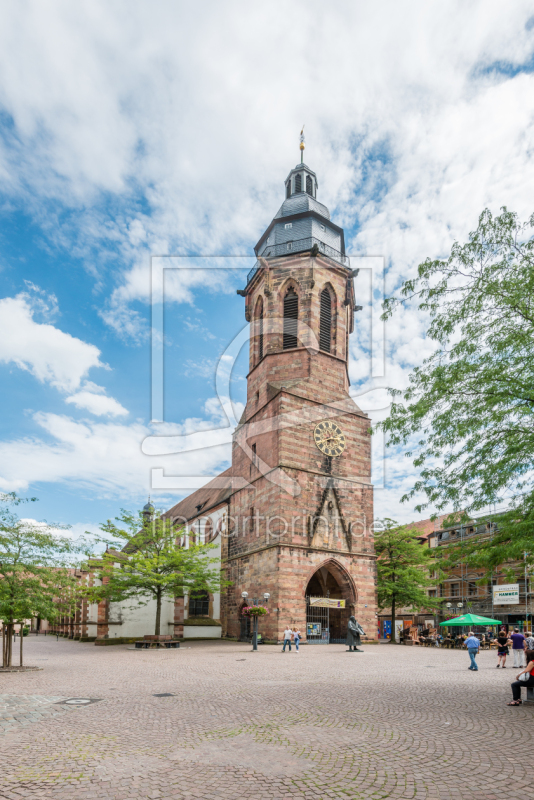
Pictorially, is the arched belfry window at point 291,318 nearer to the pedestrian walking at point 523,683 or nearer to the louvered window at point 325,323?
the louvered window at point 325,323

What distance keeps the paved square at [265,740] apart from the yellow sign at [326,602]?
50.7 ft

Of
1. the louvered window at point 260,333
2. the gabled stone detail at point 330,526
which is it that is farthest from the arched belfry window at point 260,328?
the gabled stone detail at point 330,526

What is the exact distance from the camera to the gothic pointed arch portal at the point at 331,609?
91.5 feet

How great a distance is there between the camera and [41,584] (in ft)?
53.3

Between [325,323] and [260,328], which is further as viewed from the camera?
[260,328]

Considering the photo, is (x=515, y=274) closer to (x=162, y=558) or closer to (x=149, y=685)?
(x=149, y=685)

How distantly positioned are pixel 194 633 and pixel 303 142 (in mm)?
36941

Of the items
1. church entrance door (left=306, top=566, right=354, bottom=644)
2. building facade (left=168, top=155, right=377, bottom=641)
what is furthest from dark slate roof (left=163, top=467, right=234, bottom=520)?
church entrance door (left=306, top=566, right=354, bottom=644)

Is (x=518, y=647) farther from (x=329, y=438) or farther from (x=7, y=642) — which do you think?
(x=329, y=438)

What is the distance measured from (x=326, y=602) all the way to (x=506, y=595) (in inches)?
936

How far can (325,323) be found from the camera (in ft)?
112

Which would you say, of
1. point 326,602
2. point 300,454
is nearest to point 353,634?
point 326,602

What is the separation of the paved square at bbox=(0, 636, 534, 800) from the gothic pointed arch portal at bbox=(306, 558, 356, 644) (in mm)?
15886

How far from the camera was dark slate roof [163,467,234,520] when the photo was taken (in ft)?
133
